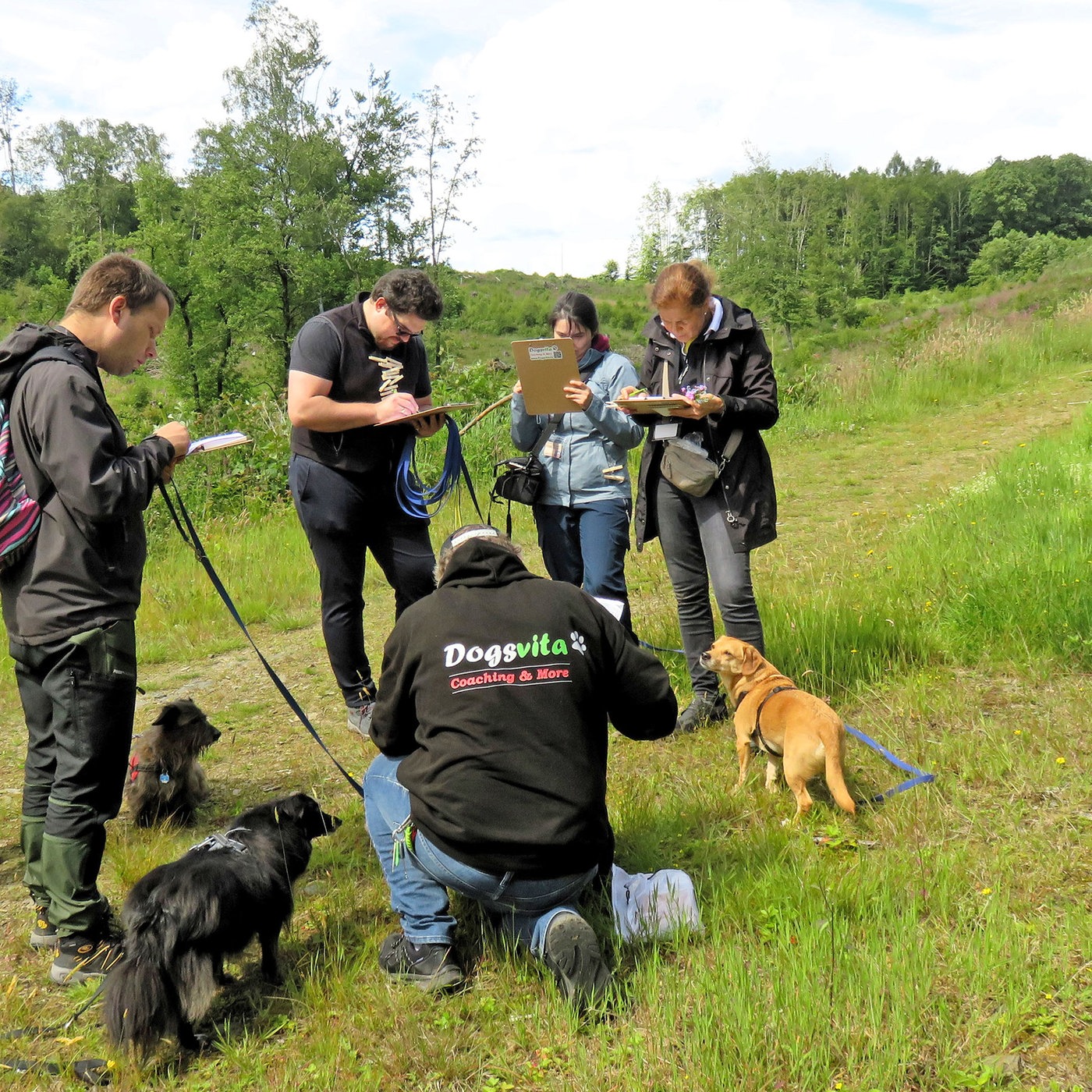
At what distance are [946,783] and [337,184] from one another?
2812cm

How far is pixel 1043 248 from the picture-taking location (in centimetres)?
6731

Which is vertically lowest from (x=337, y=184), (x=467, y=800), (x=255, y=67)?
(x=467, y=800)

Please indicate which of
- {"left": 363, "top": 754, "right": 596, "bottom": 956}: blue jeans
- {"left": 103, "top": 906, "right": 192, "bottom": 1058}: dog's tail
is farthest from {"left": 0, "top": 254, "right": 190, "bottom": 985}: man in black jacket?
{"left": 363, "top": 754, "right": 596, "bottom": 956}: blue jeans

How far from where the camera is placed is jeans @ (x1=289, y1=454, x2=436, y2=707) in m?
4.51

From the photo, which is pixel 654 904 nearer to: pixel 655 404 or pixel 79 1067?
pixel 79 1067

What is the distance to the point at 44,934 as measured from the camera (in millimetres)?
3217

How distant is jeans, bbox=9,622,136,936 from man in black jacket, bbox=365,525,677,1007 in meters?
0.87

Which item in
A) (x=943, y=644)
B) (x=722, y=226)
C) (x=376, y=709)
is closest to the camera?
(x=376, y=709)

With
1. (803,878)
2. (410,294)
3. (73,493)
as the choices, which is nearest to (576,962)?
(803,878)

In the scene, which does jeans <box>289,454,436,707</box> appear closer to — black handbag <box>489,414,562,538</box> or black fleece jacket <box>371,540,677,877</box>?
black handbag <box>489,414,562,538</box>

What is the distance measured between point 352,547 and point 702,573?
5.62ft

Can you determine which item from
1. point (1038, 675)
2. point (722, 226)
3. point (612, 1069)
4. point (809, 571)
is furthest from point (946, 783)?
point (722, 226)

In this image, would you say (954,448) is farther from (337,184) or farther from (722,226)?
(722,226)

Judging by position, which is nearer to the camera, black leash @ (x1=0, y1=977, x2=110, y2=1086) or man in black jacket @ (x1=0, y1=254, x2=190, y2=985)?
black leash @ (x1=0, y1=977, x2=110, y2=1086)
